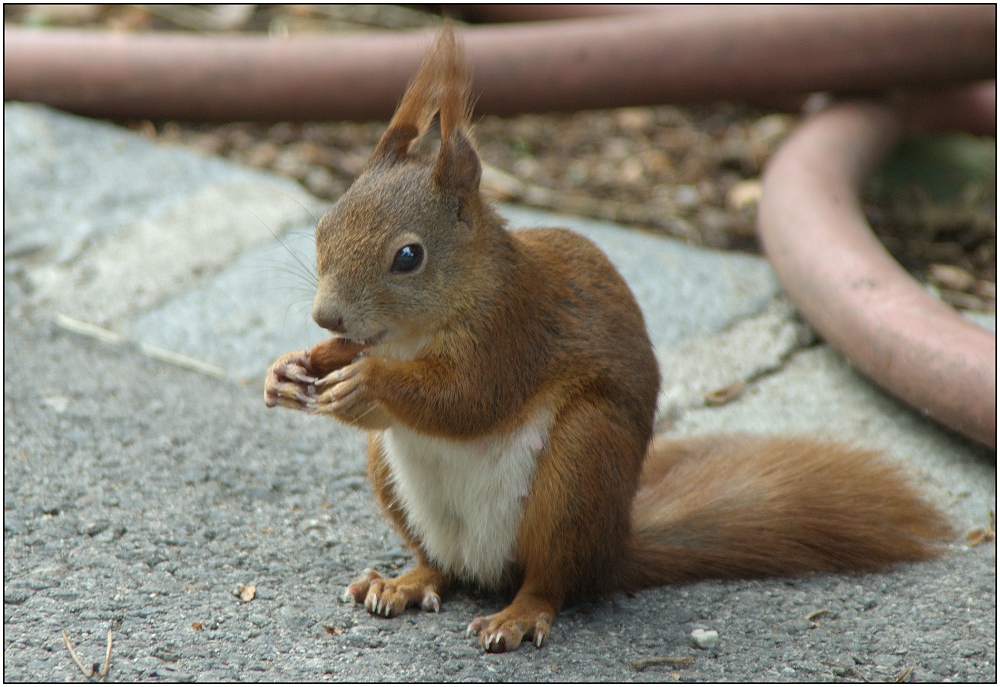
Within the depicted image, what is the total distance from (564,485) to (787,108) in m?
2.77

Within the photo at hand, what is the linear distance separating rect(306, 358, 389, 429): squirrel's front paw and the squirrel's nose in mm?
72

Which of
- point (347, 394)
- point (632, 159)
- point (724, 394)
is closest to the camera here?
point (347, 394)

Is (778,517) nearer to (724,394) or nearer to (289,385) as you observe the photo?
(724,394)

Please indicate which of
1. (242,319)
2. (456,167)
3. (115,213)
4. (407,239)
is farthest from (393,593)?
(115,213)

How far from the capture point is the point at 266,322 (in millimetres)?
3020

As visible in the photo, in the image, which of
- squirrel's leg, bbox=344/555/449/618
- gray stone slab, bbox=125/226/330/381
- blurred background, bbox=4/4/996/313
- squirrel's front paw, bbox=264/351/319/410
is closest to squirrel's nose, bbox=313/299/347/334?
squirrel's front paw, bbox=264/351/319/410

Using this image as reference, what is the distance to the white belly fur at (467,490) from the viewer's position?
1894mm

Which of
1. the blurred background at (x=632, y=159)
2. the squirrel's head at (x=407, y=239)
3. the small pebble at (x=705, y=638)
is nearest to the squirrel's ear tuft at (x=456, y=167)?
the squirrel's head at (x=407, y=239)

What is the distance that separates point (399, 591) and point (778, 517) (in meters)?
0.74

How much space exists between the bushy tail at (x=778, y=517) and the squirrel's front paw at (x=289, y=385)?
2.17 feet

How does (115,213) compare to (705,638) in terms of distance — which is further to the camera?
(115,213)

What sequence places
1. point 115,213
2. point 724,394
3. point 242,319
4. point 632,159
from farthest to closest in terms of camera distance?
point 632,159 < point 115,213 < point 242,319 < point 724,394

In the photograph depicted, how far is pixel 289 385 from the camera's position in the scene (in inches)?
73.4

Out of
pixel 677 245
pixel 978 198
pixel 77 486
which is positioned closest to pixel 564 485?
pixel 77 486
